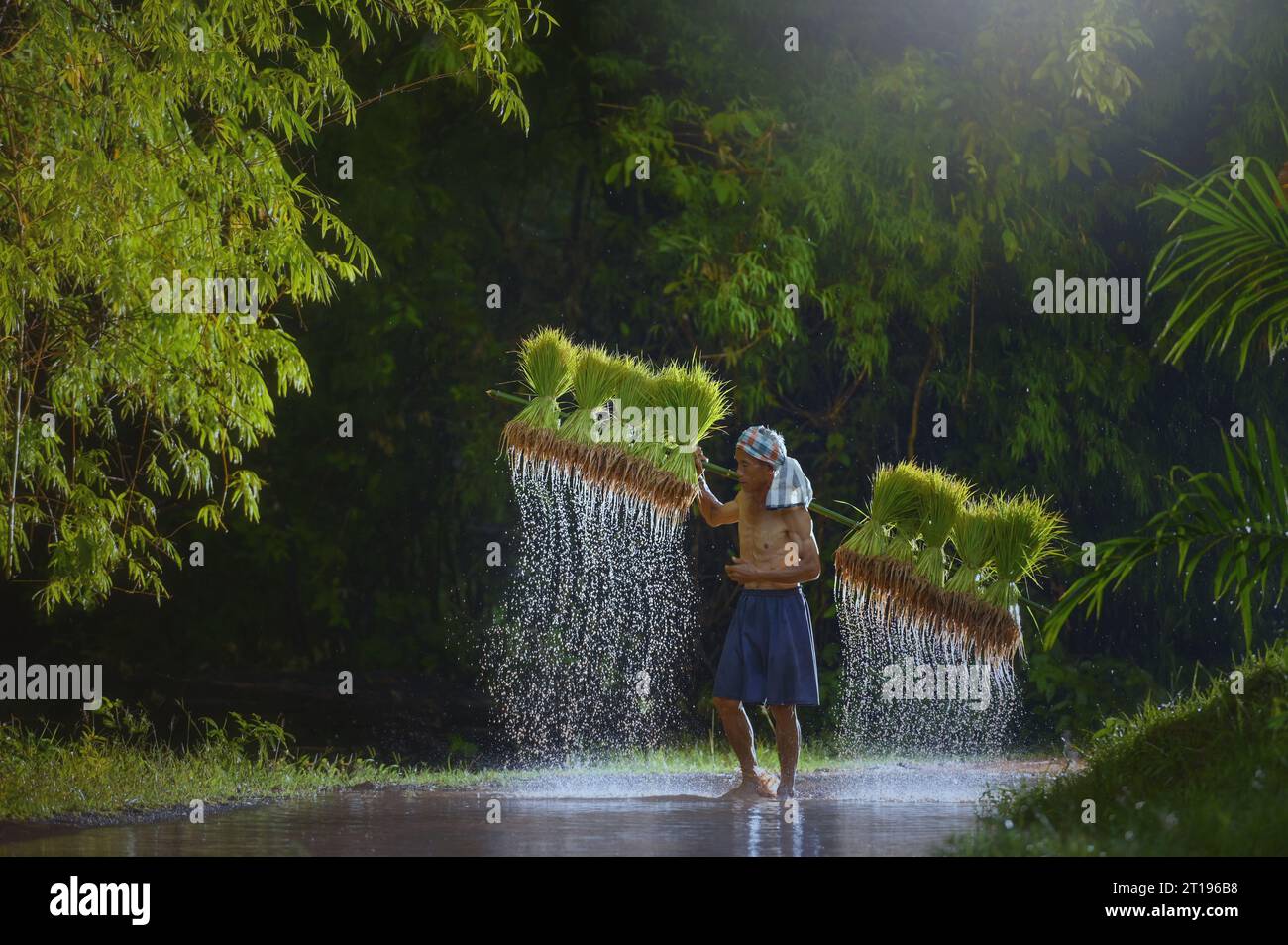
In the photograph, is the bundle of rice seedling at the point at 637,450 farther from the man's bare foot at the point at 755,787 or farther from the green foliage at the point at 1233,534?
the green foliage at the point at 1233,534

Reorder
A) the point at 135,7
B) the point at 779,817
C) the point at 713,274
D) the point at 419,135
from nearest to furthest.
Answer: the point at 779,817, the point at 135,7, the point at 713,274, the point at 419,135

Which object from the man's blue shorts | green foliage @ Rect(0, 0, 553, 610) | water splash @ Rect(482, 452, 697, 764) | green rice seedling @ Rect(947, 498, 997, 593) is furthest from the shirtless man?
water splash @ Rect(482, 452, 697, 764)

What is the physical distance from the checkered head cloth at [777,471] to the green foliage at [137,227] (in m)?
2.22

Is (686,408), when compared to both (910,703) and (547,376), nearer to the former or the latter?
(547,376)

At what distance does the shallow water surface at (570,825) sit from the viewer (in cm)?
647

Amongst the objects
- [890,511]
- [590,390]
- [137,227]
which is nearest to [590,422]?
[590,390]

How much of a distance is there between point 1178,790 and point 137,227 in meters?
5.26

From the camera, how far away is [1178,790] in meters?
6.36

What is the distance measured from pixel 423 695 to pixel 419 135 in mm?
4058

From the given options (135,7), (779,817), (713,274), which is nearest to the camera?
(779,817)

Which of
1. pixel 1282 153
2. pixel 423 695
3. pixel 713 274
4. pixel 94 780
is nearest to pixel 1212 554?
pixel 1282 153

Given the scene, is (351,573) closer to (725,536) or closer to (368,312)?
(368,312)

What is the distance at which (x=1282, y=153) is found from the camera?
36.8 ft

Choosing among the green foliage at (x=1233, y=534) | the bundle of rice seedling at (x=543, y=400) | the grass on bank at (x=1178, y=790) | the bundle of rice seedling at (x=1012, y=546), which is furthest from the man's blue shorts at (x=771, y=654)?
the green foliage at (x=1233, y=534)
